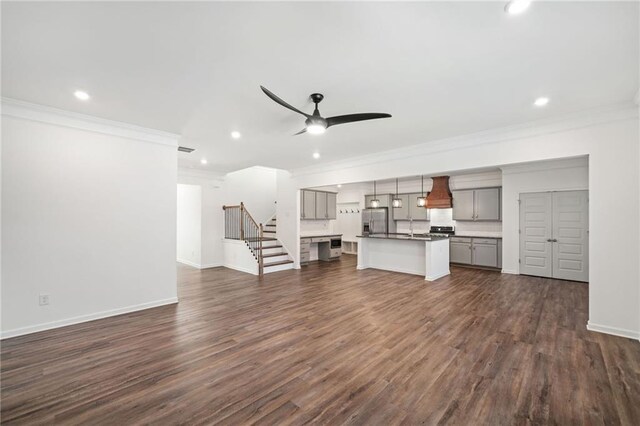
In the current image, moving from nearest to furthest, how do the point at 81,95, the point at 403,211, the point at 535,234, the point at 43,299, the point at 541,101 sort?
the point at 81,95, the point at 541,101, the point at 43,299, the point at 535,234, the point at 403,211

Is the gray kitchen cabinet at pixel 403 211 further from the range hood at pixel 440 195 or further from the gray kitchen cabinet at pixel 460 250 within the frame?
the gray kitchen cabinet at pixel 460 250

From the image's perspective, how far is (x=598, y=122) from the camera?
3504 mm

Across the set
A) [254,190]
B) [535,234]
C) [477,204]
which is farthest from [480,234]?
[254,190]

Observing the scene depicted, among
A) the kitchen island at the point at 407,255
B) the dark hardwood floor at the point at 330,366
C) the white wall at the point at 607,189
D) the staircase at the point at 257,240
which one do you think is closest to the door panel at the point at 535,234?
the kitchen island at the point at 407,255

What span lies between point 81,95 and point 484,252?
8729mm

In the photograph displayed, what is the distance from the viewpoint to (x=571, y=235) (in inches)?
240

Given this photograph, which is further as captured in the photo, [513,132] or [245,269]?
[245,269]

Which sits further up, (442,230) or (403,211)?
(403,211)

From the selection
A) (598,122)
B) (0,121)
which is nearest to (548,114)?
(598,122)

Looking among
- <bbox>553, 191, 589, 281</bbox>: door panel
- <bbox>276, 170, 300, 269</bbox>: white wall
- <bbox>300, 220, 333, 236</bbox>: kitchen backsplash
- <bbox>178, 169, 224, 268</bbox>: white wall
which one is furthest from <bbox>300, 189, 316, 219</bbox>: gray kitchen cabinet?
<bbox>553, 191, 589, 281</bbox>: door panel

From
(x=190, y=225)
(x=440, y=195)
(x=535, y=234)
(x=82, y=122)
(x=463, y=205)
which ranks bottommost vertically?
(x=535, y=234)

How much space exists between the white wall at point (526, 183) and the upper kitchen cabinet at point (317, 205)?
5.21 m

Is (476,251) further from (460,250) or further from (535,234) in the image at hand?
(535,234)

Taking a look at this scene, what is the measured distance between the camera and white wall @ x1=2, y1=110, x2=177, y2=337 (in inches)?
132
